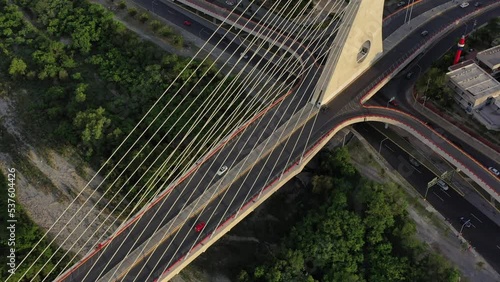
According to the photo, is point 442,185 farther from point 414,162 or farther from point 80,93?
point 80,93

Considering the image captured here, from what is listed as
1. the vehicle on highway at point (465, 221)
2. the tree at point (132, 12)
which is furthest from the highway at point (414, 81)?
the tree at point (132, 12)

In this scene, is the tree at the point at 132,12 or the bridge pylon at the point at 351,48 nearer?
the bridge pylon at the point at 351,48

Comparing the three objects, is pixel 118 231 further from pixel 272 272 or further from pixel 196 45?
pixel 196 45

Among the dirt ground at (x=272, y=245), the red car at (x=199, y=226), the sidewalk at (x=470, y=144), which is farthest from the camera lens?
the sidewalk at (x=470, y=144)

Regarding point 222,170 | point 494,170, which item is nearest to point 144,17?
point 222,170

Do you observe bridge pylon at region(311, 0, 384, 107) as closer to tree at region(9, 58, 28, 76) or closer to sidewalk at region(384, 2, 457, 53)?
sidewalk at region(384, 2, 457, 53)

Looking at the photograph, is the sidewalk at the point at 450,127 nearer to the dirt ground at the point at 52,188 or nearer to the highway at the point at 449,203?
the highway at the point at 449,203
